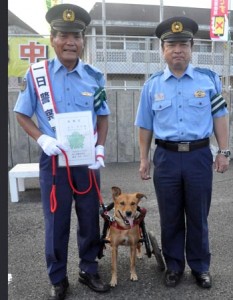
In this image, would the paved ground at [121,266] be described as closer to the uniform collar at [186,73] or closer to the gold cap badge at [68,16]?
the uniform collar at [186,73]

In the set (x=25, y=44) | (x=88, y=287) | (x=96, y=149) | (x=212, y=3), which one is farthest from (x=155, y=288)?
(x=212, y=3)

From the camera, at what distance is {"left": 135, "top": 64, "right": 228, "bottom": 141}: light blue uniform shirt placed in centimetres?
273

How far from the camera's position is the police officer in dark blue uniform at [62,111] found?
2541 millimetres

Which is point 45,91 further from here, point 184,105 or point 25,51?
point 25,51

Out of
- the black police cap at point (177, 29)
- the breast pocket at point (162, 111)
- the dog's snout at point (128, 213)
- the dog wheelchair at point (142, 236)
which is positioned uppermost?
the black police cap at point (177, 29)

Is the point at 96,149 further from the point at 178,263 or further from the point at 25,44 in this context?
the point at 25,44

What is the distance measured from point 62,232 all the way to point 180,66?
166 centimetres

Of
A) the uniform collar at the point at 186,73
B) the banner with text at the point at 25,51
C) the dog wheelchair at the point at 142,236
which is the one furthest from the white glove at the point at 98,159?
the banner with text at the point at 25,51

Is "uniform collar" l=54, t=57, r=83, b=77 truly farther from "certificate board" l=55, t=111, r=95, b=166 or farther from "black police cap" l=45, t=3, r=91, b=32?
"certificate board" l=55, t=111, r=95, b=166

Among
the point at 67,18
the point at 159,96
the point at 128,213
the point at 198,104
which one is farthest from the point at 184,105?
the point at 67,18

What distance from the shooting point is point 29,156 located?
7855mm

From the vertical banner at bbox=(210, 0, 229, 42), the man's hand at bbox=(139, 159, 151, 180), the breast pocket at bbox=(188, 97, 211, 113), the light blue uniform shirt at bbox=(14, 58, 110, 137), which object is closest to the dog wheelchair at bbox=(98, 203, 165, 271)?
the man's hand at bbox=(139, 159, 151, 180)

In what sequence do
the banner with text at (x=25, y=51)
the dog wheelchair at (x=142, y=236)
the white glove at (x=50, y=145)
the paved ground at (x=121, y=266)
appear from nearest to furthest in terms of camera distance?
the white glove at (x=50, y=145), the paved ground at (x=121, y=266), the dog wheelchair at (x=142, y=236), the banner with text at (x=25, y=51)

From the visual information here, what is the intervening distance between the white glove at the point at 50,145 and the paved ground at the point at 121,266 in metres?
1.28
